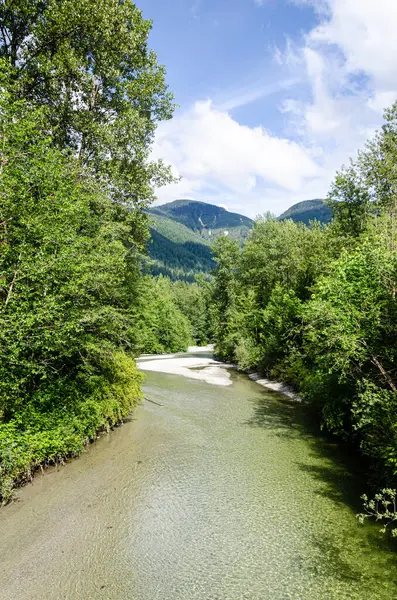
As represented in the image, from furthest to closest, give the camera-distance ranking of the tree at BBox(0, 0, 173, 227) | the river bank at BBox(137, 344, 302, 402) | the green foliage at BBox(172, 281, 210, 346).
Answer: the green foliage at BBox(172, 281, 210, 346)
the river bank at BBox(137, 344, 302, 402)
the tree at BBox(0, 0, 173, 227)

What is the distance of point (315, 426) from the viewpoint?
948 inches

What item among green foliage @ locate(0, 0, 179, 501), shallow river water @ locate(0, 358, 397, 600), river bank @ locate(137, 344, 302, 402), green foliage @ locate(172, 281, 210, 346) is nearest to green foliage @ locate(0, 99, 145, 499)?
green foliage @ locate(0, 0, 179, 501)

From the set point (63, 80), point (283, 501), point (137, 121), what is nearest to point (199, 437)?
point (283, 501)

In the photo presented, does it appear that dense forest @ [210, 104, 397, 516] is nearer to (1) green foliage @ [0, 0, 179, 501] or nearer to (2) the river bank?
(2) the river bank

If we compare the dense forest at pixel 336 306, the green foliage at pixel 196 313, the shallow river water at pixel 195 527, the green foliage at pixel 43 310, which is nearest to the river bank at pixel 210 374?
the dense forest at pixel 336 306

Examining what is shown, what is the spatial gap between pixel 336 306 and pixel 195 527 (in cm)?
1132

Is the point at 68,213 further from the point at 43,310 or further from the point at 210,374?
the point at 210,374

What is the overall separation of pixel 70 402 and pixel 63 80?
20.0m

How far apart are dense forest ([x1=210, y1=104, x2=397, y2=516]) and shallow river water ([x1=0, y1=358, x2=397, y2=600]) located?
287cm

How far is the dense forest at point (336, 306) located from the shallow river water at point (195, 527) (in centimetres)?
287

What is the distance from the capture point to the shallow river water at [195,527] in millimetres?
9477

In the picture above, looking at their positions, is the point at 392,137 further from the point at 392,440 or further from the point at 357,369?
the point at 392,440

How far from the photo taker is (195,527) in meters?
12.4

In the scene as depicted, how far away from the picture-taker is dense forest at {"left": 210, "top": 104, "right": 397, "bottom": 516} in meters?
14.7
